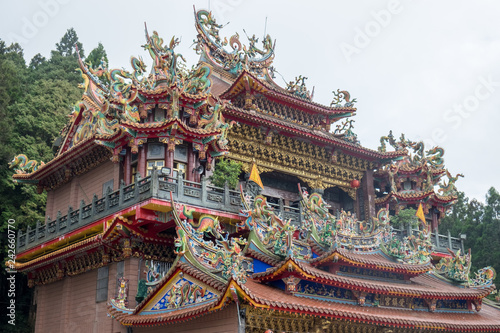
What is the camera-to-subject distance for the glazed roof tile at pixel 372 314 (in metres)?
14.3

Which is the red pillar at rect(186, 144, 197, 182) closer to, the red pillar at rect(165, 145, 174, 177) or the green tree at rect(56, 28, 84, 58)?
the red pillar at rect(165, 145, 174, 177)

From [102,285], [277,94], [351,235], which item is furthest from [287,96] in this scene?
[102,285]

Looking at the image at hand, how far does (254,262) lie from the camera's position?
16688 millimetres

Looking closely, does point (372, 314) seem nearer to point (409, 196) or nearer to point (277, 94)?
point (277, 94)

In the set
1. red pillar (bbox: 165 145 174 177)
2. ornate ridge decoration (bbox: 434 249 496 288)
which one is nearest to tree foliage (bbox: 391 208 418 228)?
ornate ridge decoration (bbox: 434 249 496 288)

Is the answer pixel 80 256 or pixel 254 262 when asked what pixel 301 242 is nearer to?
pixel 254 262

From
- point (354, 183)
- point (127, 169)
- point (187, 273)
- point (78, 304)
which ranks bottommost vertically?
point (78, 304)

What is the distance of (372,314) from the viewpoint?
16234 millimetres

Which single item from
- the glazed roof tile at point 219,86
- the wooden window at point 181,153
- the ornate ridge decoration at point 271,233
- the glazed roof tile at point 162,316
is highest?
the glazed roof tile at point 219,86

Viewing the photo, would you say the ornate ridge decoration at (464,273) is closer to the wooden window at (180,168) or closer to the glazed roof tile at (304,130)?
the glazed roof tile at (304,130)

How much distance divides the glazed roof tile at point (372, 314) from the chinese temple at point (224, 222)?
0.07 metres

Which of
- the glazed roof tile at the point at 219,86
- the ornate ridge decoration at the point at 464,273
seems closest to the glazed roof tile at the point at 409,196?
the ornate ridge decoration at the point at 464,273

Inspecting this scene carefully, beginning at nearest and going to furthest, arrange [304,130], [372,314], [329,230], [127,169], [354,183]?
1. [372,314]
2. [329,230]
3. [127,169]
4. [304,130]
5. [354,183]

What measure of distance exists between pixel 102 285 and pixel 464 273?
43.1ft
